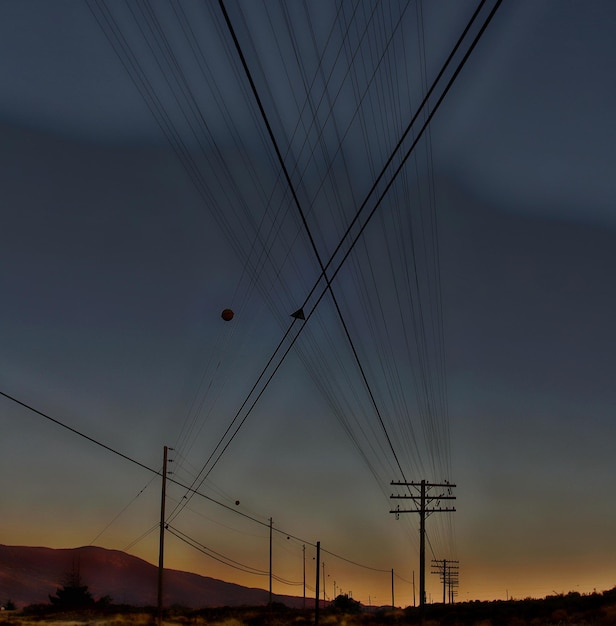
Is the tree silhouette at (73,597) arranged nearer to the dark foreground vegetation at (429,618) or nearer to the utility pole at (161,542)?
the dark foreground vegetation at (429,618)

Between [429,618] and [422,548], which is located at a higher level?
[422,548]

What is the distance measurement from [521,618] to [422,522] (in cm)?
1814

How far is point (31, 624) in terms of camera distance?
5238cm

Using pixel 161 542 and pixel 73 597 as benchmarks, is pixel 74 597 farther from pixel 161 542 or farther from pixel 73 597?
pixel 161 542

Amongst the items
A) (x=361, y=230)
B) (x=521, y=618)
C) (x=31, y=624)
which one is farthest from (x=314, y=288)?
(x=521, y=618)

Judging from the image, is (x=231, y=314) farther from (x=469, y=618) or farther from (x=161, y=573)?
(x=469, y=618)

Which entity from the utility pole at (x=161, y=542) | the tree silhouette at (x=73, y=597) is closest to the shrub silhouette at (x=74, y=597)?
the tree silhouette at (x=73, y=597)

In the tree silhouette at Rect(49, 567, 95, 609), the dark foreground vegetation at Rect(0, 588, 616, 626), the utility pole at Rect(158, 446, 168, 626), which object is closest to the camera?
the utility pole at Rect(158, 446, 168, 626)

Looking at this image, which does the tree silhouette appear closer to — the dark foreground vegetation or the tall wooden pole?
the dark foreground vegetation

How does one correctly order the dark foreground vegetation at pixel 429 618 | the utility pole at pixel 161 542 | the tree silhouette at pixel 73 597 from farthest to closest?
the tree silhouette at pixel 73 597, the dark foreground vegetation at pixel 429 618, the utility pole at pixel 161 542

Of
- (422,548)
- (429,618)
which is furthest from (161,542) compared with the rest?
(429,618)

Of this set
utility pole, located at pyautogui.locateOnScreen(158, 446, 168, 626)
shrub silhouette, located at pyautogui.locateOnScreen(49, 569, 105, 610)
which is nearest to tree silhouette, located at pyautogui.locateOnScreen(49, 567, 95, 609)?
shrub silhouette, located at pyautogui.locateOnScreen(49, 569, 105, 610)

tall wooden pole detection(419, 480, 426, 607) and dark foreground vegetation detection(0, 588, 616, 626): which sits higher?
tall wooden pole detection(419, 480, 426, 607)

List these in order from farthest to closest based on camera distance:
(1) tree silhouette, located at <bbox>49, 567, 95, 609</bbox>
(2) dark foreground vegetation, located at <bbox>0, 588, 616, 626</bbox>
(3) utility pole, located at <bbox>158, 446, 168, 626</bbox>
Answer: (1) tree silhouette, located at <bbox>49, 567, 95, 609</bbox>
(2) dark foreground vegetation, located at <bbox>0, 588, 616, 626</bbox>
(3) utility pole, located at <bbox>158, 446, 168, 626</bbox>
